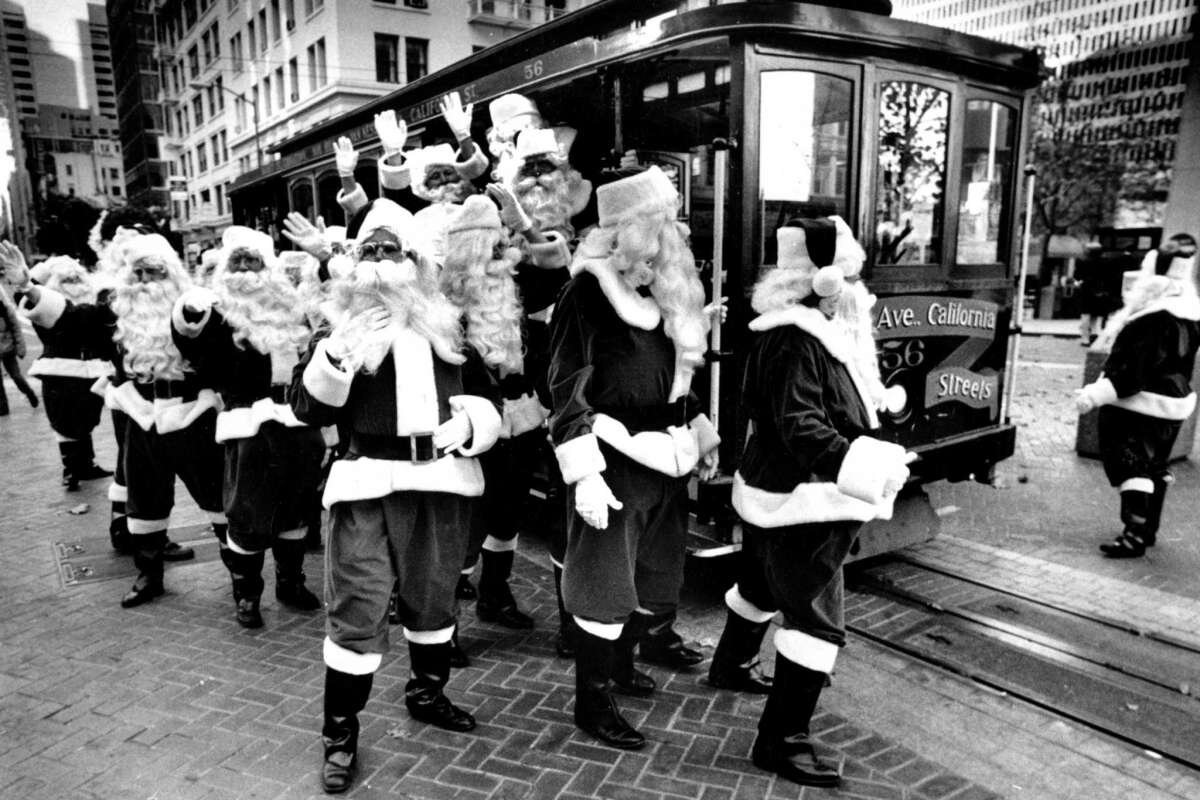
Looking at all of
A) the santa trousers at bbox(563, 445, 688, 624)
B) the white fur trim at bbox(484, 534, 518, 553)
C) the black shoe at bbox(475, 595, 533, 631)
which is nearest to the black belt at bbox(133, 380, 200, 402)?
the white fur trim at bbox(484, 534, 518, 553)

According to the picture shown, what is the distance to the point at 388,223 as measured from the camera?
3004 millimetres

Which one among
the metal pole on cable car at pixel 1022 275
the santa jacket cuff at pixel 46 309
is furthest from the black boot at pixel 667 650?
the santa jacket cuff at pixel 46 309

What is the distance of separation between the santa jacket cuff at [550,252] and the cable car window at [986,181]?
8.22ft

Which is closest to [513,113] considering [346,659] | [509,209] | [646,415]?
[509,209]

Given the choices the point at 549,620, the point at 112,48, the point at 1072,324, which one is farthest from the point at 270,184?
the point at 112,48

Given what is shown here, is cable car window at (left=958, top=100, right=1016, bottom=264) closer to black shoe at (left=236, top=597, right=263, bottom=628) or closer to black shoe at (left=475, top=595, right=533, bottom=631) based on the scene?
black shoe at (left=475, top=595, right=533, bottom=631)

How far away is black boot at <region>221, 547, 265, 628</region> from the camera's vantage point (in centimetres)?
424

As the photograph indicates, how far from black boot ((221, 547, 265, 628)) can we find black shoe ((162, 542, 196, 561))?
1245 millimetres

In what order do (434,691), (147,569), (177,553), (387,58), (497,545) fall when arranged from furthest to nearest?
1. (387,58)
2. (177,553)
3. (147,569)
4. (497,545)
5. (434,691)

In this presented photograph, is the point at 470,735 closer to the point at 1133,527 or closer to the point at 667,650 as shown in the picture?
the point at 667,650

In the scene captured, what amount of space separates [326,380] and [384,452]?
34 cm

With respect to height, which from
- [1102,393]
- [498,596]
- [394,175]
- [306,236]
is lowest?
[498,596]

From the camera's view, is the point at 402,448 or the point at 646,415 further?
the point at 646,415

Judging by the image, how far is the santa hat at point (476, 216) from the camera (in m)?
3.37
